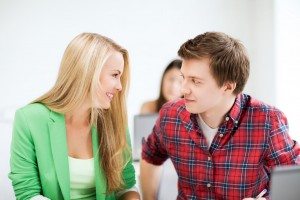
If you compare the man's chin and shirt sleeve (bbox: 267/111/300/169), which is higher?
the man's chin

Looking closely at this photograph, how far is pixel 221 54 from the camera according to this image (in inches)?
56.6

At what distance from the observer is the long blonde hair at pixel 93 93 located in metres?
1.41

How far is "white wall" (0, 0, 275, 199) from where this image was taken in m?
2.95

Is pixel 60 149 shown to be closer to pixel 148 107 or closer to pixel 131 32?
pixel 148 107

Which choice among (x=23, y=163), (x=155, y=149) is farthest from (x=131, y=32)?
(x=23, y=163)

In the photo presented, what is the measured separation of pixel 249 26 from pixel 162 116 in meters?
2.36

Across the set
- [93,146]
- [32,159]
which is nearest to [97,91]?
[93,146]

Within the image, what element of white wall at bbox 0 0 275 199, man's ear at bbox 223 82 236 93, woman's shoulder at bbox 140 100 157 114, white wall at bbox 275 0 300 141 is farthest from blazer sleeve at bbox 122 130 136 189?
white wall at bbox 275 0 300 141

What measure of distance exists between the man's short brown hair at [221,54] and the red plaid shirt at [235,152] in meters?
0.11

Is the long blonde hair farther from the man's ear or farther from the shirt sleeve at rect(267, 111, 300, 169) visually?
the shirt sleeve at rect(267, 111, 300, 169)

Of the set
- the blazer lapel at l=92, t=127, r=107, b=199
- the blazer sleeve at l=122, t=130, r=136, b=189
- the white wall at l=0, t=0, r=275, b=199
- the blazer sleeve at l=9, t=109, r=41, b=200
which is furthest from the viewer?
the white wall at l=0, t=0, r=275, b=199

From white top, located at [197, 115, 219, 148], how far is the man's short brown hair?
0.17 metres

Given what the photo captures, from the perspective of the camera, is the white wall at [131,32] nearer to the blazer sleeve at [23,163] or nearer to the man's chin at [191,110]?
the blazer sleeve at [23,163]

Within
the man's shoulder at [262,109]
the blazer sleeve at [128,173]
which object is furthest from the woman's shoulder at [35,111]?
the man's shoulder at [262,109]
